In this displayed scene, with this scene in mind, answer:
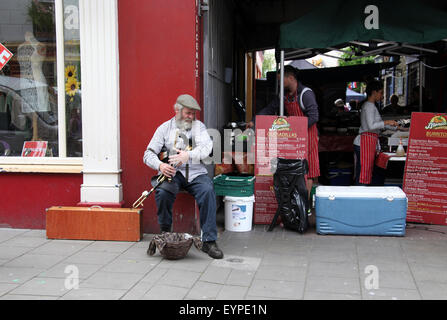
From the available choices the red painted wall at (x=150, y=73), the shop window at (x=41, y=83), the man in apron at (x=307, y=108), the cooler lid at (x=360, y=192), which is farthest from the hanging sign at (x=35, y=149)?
the cooler lid at (x=360, y=192)

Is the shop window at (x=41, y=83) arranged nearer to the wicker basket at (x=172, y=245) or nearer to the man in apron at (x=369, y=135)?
the wicker basket at (x=172, y=245)

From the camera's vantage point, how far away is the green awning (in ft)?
19.0

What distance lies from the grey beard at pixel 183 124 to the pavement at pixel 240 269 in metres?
1.31

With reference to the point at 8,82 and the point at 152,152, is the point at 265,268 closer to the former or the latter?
the point at 152,152

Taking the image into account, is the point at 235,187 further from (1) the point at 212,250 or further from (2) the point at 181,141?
(1) the point at 212,250

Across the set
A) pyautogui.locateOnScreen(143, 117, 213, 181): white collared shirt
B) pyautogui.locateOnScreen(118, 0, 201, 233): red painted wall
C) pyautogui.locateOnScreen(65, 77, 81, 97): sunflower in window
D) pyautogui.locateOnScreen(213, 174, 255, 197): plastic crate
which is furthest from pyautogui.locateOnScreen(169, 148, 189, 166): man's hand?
pyautogui.locateOnScreen(65, 77, 81, 97): sunflower in window

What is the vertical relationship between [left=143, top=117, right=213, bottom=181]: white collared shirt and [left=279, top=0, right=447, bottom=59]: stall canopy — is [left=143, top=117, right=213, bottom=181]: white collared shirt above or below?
below

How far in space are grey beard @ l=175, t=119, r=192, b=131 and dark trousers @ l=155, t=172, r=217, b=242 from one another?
500 millimetres

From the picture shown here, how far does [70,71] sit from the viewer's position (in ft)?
18.9

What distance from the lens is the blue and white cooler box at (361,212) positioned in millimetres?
5449

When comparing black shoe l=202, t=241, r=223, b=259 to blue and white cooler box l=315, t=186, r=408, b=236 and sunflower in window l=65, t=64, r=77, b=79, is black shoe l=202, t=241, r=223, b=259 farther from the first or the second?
sunflower in window l=65, t=64, r=77, b=79

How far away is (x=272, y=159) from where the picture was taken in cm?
605

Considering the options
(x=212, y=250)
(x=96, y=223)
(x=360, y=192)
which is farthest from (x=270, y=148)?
(x=96, y=223)

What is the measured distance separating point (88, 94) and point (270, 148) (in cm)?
232
